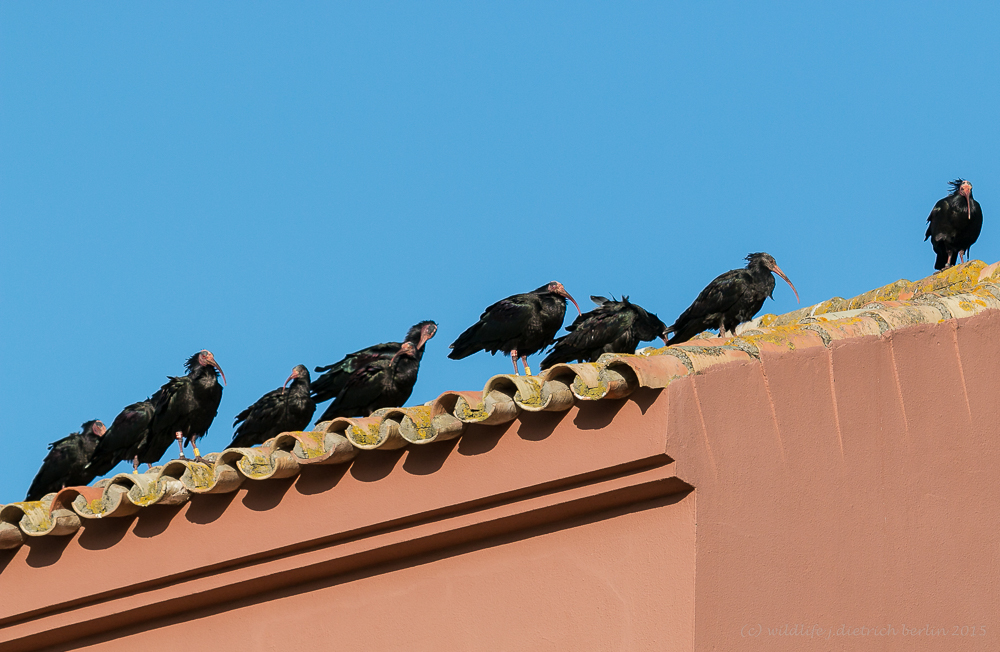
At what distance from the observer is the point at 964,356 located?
238 inches

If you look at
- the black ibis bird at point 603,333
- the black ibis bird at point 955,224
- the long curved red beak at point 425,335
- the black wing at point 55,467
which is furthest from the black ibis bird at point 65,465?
the black ibis bird at point 955,224

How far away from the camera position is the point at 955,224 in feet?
39.5

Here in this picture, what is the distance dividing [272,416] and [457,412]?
170 inches

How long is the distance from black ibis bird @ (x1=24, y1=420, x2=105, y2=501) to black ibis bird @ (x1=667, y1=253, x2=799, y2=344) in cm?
448

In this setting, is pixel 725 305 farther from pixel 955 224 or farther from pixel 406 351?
pixel 955 224

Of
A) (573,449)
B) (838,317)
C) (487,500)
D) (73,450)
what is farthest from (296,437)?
(73,450)

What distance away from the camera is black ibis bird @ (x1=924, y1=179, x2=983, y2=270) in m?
12.0

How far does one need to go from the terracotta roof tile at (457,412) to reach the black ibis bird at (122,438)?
2.79m

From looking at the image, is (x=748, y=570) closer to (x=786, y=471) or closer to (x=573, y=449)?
(x=786, y=471)

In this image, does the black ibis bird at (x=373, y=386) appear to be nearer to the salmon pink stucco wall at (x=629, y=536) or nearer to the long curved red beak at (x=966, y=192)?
the salmon pink stucco wall at (x=629, y=536)

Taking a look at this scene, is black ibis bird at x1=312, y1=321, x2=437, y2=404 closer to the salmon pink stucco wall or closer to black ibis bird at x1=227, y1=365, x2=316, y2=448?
black ibis bird at x1=227, y1=365, x2=316, y2=448

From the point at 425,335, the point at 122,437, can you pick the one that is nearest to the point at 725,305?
the point at 425,335

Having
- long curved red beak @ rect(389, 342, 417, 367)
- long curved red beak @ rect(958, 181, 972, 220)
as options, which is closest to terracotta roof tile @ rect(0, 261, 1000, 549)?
long curved red beak @ rect(389, 342, 417, 367)

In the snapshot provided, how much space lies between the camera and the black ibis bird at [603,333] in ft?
28.3
